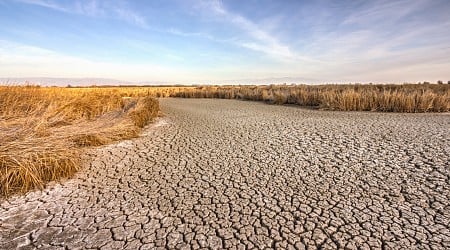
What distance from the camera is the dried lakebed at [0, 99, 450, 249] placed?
193 centimetres

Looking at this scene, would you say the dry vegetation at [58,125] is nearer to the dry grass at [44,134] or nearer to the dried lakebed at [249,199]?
the dry grass at [44,134]

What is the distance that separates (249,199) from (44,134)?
307cm

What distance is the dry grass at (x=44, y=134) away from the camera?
281 centimetres

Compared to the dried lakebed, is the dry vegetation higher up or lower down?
higher up

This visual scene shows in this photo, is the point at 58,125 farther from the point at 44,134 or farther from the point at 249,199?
the point at 249,199

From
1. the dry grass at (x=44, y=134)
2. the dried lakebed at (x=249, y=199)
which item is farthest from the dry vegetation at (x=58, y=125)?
the dried lakebed at (x=249, y=199)

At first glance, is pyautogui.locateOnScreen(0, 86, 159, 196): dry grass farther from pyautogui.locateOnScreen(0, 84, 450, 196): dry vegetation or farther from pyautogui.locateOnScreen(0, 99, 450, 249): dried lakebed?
pyautogui.locateOnScreen(0, 99, 450, 249): dried lakebed

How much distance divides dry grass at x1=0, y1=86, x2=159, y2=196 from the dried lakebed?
0.23 m

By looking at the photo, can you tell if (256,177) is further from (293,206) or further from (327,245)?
(327,245)

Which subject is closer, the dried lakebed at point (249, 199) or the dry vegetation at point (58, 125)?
the dried lakebed at point (249, 199)

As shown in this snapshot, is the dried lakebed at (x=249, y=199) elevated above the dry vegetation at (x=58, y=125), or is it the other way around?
the dry vegetation at (x=58, y=125)

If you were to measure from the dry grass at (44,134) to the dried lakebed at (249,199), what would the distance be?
227 mm

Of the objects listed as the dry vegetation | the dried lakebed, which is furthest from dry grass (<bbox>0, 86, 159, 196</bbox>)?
the dried lakebed

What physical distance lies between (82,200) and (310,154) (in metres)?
2.95
